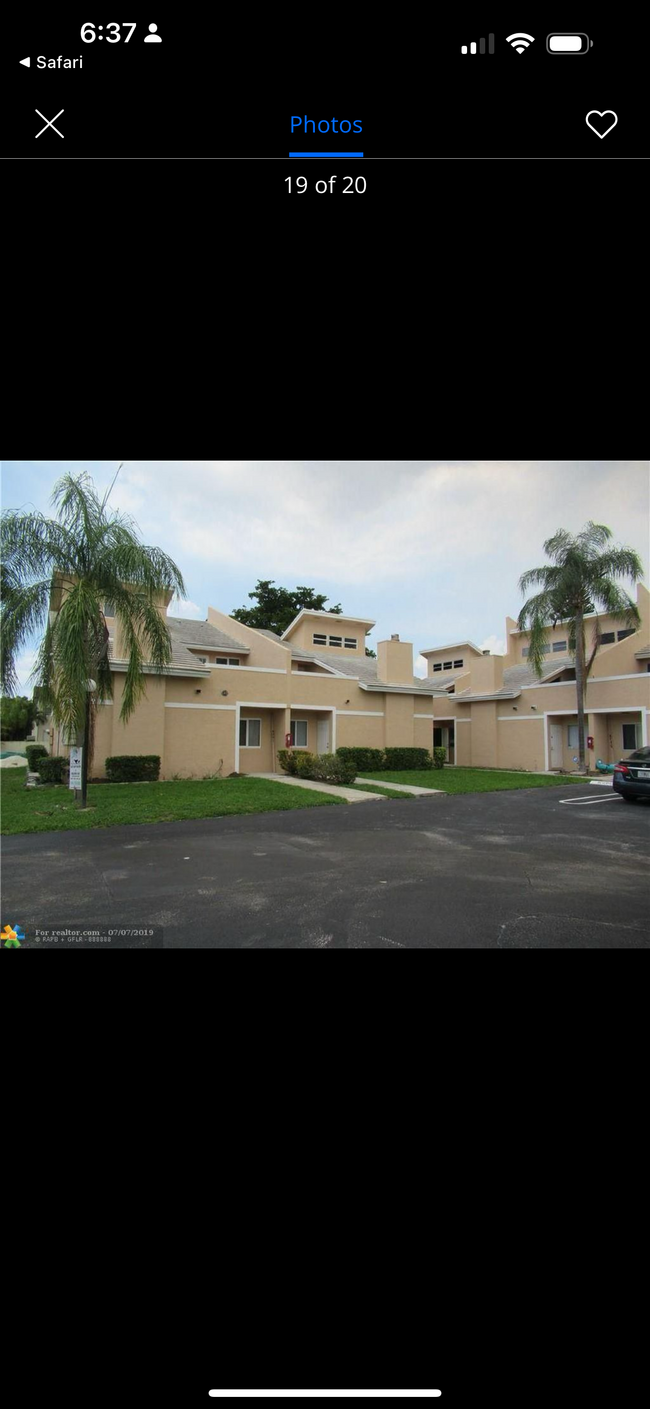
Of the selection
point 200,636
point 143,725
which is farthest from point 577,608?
point 143,725

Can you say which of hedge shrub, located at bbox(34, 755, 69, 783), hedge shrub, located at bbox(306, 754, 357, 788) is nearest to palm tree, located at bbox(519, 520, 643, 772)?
hedge shrub, located at bbox(306, 754, 357, 788)

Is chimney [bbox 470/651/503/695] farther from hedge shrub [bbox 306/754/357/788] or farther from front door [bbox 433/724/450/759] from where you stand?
hedge shrub [bbox 306/754/357/788]

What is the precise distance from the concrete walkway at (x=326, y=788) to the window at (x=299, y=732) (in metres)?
1.84

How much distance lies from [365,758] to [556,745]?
601 centimetres

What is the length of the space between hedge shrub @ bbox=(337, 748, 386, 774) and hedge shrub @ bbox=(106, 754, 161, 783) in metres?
5.57

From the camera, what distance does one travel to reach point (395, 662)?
57.1ft

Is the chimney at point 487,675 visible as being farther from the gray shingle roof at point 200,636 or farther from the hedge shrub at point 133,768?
the hedge shrub at point 133,768

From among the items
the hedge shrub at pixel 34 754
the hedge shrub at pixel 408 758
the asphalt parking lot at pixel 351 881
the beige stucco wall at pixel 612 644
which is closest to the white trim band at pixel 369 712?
the hedge shrub at pixel 408 758

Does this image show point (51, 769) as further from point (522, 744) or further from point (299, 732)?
point (522, 744)

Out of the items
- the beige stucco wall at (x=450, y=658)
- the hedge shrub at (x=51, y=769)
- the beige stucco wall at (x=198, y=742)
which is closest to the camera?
the hedge shrub at (x=51, y=769)
